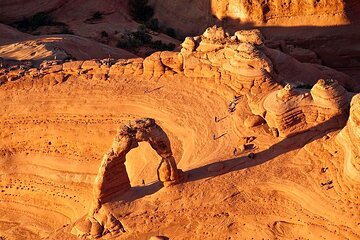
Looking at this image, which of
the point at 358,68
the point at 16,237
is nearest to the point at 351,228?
the point at 16,237

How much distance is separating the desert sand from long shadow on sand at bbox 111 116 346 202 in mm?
46

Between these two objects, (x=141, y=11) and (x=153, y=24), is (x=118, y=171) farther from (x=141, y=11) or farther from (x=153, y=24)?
(x=141, y=11)

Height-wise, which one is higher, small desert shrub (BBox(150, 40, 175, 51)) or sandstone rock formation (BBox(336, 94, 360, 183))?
sandstone rock formation (BBox(336, 94, 360, 183))

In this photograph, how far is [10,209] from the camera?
65.5ft

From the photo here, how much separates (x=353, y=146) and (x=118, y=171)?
6080 millimetres

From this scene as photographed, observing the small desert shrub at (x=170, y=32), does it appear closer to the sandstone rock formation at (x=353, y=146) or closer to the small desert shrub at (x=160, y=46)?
the small desert shrub at (x=160, y=46)

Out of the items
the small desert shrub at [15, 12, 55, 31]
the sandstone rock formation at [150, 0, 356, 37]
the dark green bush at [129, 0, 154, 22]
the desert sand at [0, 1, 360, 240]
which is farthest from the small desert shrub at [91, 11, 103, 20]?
the desert sand at [0, 1, 360, 240]

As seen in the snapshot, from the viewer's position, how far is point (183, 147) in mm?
18766

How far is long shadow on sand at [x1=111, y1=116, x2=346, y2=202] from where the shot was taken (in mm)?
16094

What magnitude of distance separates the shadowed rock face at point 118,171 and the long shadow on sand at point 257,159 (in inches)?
15.1

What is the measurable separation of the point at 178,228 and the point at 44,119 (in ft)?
26.7

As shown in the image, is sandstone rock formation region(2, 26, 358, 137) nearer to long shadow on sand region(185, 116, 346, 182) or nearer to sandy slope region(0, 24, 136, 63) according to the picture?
long shadow on sand region(185, 116, 346, 182)

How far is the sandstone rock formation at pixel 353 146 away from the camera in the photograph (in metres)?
14.3

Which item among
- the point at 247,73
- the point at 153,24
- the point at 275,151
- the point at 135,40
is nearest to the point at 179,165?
the point at 275,151
